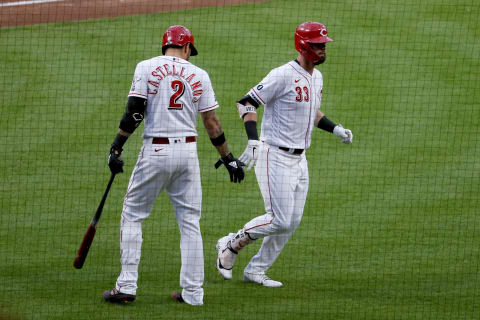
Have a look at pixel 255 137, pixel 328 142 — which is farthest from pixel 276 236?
pixel 328 142

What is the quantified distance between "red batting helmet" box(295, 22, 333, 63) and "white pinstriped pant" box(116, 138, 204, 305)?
129cm

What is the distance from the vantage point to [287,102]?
260 inches

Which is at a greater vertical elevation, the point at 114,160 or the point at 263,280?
the point at 114,160

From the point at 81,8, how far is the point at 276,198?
9.81m

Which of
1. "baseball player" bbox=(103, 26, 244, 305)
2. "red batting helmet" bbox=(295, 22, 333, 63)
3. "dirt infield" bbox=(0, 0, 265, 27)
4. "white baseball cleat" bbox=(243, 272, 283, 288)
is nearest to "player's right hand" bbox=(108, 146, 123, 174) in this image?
"baseball player" bbox=(103, 26, 244, 305)

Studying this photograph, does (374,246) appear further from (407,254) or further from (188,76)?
(188,76)

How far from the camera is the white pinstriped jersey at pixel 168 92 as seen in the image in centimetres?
593

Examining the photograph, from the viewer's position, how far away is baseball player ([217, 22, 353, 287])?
6555 millimetres

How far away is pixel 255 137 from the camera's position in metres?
6.57

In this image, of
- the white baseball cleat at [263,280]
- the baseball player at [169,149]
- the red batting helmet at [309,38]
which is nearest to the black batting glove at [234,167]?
the baseball player at [169,149]

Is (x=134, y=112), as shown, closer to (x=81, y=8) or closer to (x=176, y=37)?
(x=176, y=37)

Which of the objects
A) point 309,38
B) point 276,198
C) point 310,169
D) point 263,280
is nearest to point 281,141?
point 276,198

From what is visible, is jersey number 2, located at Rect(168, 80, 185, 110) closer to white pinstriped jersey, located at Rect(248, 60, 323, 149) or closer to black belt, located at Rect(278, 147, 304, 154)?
white pinstriped jersey, located at Rect(248, 60, 323, 149)

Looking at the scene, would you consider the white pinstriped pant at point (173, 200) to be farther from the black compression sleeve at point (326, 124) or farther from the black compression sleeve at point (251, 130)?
the black compression sleeve at point (326, 124)
